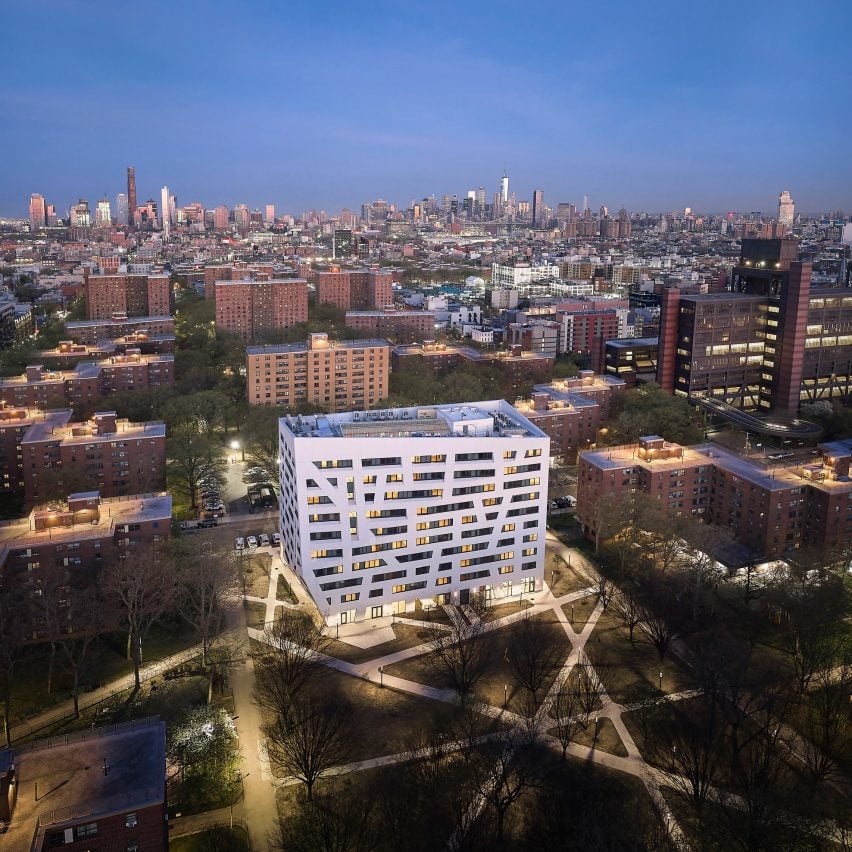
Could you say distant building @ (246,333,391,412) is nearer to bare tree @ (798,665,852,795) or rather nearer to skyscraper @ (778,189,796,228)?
bare tree @ (798,665,852,795)

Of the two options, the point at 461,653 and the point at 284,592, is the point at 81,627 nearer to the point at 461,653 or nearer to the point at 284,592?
the point at 284,592

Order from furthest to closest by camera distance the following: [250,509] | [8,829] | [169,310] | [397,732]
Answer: [169,310]
[250,509]
[397,732]
[8,829]

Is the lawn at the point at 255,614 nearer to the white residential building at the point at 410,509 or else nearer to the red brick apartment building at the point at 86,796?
the white residential building at the point at 410,509

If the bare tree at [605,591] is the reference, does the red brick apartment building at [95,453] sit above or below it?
above

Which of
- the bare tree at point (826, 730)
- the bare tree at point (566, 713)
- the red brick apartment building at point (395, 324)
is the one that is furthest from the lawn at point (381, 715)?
the red brick apartment building at point (395, 324)

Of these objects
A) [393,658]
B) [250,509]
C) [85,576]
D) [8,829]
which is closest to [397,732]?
[393,658]

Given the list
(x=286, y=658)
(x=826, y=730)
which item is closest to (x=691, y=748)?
(x=826, y=730)

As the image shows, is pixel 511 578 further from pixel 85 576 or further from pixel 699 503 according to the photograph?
pixel 85 576
